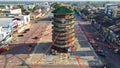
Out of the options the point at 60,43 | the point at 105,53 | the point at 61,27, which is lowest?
the point at 105,53

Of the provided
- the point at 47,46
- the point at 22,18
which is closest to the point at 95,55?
the point at 47,46

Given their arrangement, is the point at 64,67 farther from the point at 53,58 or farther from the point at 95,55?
the point at 95,55

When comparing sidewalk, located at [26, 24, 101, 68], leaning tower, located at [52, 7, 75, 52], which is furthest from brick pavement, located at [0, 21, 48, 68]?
leaning tower, located at [52, 7, 75, 52]

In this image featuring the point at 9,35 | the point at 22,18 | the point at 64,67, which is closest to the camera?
the point at 64,67

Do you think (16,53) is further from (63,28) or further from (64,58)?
(63,28)

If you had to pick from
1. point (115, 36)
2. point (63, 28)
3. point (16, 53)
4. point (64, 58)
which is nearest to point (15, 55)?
point (16, 53)

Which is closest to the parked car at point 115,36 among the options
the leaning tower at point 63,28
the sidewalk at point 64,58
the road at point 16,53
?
the sidewalk at point 64,58

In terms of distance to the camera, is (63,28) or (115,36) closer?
(63,28)

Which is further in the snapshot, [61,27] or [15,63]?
[61,27]

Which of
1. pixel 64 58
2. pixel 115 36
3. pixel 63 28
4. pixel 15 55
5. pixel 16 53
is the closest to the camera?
pixel 64 58
